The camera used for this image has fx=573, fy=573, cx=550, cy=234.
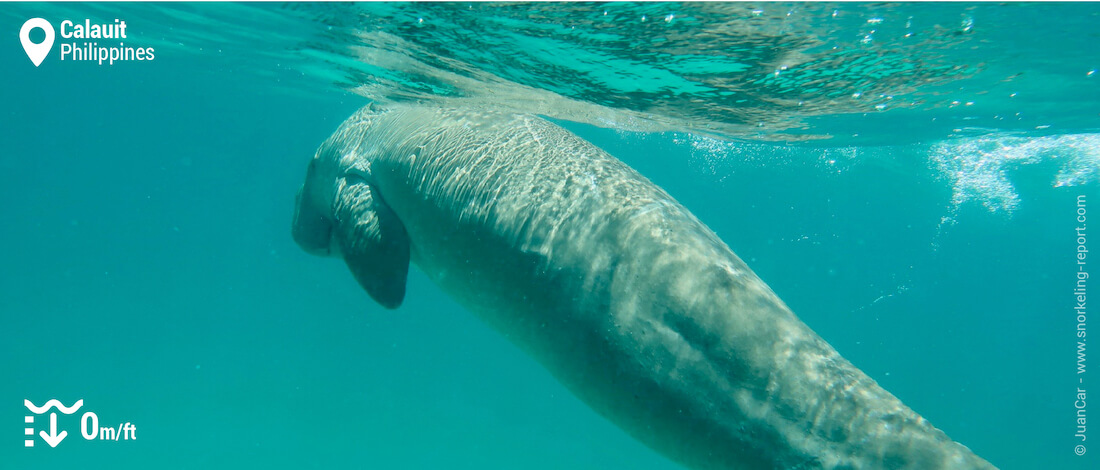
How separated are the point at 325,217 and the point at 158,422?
25.2 m

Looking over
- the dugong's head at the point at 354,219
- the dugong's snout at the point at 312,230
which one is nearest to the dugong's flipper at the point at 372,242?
the dugong's head at the point at 354,219

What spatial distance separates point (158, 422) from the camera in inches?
981

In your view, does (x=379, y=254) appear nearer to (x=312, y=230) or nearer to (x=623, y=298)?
(x=312, y=230)

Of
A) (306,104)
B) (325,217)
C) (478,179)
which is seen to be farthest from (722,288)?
(306,104)

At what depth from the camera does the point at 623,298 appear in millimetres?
3074

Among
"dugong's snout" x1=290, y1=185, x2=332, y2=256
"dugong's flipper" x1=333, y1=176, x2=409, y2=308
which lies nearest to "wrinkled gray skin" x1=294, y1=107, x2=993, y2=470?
"dugong's flipper" x1=333, y1=176, x2=409, y2=308

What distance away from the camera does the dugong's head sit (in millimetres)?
4543

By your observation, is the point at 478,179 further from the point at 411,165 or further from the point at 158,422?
the point at 158,422

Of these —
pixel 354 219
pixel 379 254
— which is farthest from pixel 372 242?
pixel 354 219

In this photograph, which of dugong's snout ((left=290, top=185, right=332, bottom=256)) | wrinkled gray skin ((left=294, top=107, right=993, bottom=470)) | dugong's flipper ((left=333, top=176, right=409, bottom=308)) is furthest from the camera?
dugong's snout ((left=290, top=185, right=332, bottom=256))

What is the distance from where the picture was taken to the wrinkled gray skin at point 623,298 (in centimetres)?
264

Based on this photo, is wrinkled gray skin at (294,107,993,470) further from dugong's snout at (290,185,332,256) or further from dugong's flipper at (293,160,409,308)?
dugong's snout at (290,185,332,256)

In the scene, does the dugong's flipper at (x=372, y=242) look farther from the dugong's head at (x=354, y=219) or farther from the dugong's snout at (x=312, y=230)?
the dugong's snout at (x=312, y=230)

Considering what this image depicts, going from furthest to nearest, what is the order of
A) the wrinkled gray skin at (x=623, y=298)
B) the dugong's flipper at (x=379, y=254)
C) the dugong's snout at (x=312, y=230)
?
the dugong's snout at (x=312, y=230)
the dugong's flipper at (x=379, y=254)
the wrinkled gray skin at (x=623, y=298)
